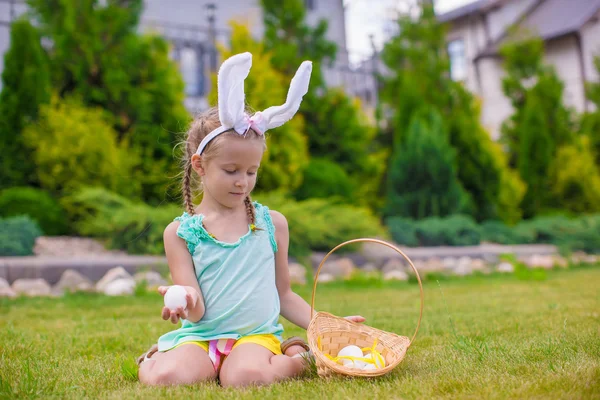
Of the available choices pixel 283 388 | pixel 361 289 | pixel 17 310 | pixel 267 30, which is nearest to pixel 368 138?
pixel 267 30

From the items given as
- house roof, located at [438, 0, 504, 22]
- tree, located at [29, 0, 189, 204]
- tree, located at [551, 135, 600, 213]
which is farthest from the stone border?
house roof, located at [438, 0, 504, 22]

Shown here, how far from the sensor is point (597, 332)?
300cm

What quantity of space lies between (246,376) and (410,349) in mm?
984

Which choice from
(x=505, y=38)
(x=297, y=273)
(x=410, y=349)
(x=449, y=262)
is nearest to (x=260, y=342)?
(x=410, y=349)

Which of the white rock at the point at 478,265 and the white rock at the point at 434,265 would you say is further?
the white rock at the point at 478,265

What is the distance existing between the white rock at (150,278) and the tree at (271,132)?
257 centimetres

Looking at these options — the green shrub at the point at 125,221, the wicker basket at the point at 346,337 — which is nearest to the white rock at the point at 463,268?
the green shrub at the point at 125,221

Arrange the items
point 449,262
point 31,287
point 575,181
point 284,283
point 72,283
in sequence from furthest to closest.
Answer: point 575,181 < point 449,262 < point 72,283 < point 31,287 < point 284,283

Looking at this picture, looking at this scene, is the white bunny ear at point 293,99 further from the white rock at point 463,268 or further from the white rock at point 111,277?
the white rock at point 463,268

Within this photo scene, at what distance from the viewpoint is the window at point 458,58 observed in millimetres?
19594

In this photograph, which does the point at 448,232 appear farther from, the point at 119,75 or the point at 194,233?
the point at 194,233

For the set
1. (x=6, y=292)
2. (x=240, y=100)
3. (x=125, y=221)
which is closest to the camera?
(x=240, y=100)

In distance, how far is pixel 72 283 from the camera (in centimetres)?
551

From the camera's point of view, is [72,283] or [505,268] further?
[505,268]
